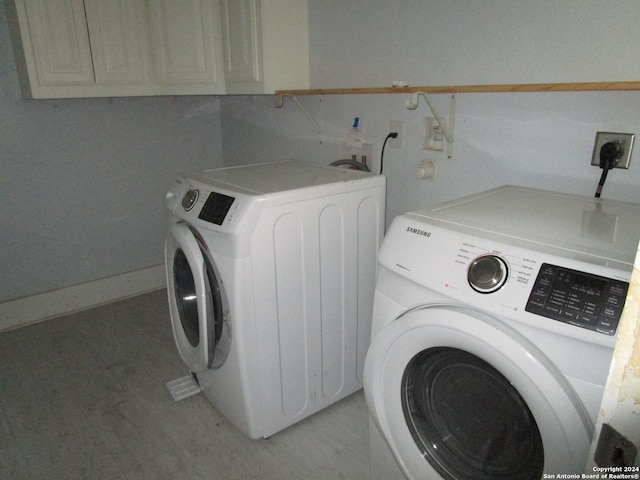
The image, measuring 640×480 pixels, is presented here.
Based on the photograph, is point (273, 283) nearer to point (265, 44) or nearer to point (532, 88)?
point (532, 88)

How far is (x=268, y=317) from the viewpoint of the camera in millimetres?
1485

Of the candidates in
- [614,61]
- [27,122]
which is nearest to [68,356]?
[27,122]

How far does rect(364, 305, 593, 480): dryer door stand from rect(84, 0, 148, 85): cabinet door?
1956 millimetres

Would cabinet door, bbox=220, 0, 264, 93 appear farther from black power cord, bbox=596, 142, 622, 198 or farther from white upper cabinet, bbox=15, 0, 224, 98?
black power cord, bbox=596, 142, 622, 198

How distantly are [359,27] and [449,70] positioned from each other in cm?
51

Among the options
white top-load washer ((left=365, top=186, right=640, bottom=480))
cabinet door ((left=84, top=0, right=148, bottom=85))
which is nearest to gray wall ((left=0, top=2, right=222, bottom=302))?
cabinet door ((left=84, top=0, right=148, bottom=85))

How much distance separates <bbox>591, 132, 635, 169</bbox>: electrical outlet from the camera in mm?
1191

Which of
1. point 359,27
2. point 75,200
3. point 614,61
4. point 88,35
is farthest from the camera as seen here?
point 75,200

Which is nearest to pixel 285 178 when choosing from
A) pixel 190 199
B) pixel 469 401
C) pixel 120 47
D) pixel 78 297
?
pixel 190 199

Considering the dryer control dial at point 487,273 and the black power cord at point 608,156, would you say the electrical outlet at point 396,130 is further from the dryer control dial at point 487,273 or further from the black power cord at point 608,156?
the dryer control dial at point 487,273

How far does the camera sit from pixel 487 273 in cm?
87

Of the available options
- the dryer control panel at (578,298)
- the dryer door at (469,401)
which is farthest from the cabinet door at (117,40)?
the dryer control panel at (578,298)

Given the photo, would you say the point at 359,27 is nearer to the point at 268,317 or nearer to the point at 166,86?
the point at 166,86

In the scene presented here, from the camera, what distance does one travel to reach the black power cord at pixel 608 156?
1.20m
